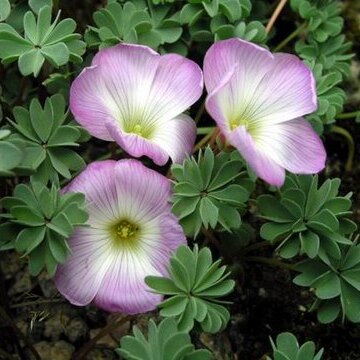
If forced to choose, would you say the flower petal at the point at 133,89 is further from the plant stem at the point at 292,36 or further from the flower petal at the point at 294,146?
the plant stem at the point at 292,36

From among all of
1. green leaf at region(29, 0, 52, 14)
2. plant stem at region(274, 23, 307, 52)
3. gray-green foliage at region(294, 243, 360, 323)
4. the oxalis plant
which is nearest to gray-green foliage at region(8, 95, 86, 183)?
the oxalis plant

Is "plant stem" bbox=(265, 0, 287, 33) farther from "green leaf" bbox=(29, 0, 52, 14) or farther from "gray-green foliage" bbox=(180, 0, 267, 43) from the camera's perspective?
"green leaf" bbox=(29, 0, 52, 14)

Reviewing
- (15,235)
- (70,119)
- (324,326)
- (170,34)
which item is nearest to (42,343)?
(15,235)

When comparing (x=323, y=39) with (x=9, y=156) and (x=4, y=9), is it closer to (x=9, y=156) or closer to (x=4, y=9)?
(x=4, y=9)

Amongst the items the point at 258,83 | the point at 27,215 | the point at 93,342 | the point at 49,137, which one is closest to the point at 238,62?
the point at 258,83

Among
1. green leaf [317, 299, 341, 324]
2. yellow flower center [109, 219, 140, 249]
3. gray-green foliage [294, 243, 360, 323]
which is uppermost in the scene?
gray-green foliage [294, 243, 360, 323]

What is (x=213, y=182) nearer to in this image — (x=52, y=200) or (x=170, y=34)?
(x=52, y=200)

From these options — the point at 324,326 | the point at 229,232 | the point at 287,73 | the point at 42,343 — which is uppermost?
the point at 287,73
